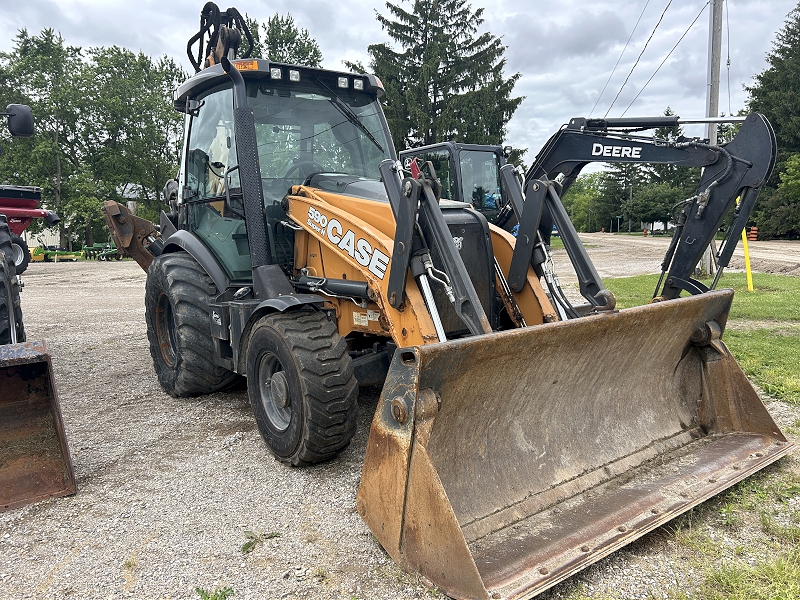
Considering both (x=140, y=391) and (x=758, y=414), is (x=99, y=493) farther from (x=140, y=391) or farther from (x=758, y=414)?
(x=758, y=414)

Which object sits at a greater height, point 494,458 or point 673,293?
point 673,293

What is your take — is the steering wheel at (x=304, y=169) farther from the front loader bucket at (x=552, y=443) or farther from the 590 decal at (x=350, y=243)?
the front loader bucket at (x=552, y=443)

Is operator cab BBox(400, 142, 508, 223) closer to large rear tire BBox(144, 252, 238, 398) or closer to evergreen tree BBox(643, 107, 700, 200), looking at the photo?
large rear tire BBox(144, 252, 238, 398)

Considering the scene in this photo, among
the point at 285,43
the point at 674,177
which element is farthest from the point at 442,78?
the point at 674,177

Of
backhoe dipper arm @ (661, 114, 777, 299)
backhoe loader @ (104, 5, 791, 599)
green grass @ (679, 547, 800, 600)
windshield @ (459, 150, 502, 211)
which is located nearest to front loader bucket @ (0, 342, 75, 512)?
backhoe loader @ (104, 5, 791, 599)

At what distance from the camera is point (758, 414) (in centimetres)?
376

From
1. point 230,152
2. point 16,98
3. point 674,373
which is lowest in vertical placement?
point 674,373

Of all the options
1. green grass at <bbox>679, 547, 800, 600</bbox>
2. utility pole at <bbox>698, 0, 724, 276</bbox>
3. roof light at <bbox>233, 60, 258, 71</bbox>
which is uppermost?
utility pole at <bbox>698, 0, 724, 276</bbox>

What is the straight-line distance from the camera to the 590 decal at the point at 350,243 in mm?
3656

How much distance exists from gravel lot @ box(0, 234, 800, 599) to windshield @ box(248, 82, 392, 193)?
194 cm

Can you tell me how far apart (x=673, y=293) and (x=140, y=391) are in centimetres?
529

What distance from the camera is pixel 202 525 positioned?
125 inches

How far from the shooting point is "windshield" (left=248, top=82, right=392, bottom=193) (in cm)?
456

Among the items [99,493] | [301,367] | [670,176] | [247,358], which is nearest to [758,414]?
[301,367]
